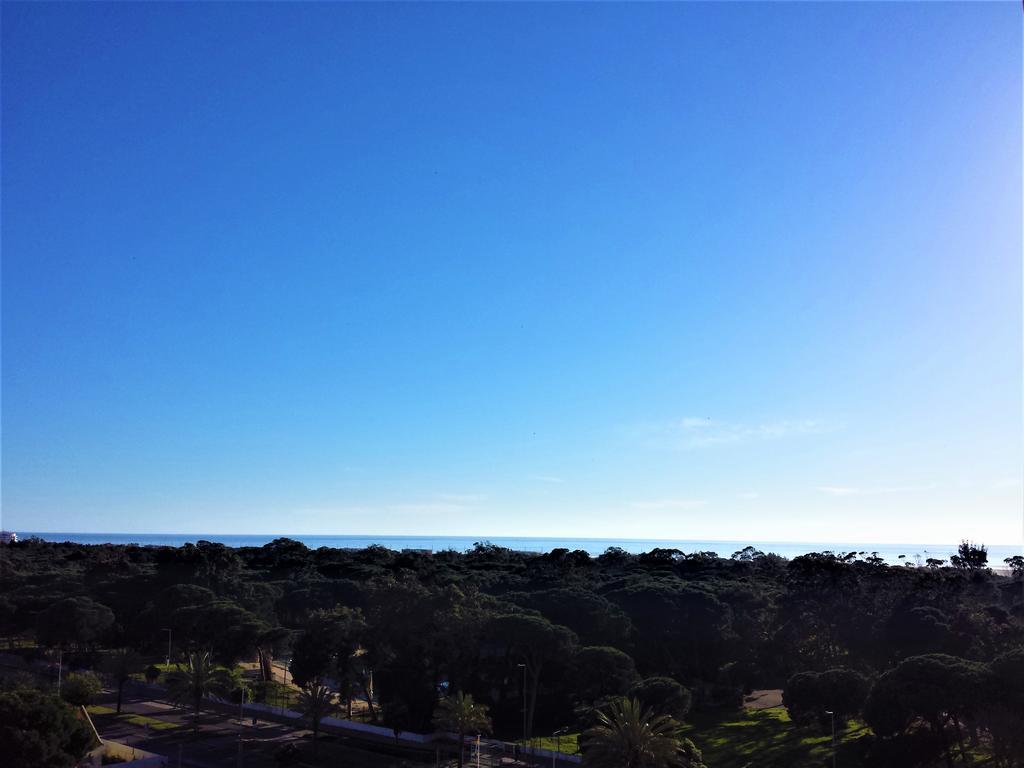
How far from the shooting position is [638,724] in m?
36.7

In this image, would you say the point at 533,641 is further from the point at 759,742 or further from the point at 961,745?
the point at 961,745

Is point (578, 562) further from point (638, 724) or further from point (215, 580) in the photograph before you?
point (638, 724)

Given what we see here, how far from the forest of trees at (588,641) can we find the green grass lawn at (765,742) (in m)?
1.85

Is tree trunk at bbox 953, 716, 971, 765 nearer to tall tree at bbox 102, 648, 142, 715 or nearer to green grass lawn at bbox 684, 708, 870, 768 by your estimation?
green grass lawn at bbox 684, 708, 870, 768

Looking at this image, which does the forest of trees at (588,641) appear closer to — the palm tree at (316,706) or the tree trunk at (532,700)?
the tree trunk at (532,700)

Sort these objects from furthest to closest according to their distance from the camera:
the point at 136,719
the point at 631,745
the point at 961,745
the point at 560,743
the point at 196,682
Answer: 1. the point at 136,719
2. the point at 196,682
3. the point at 560,743
4. the point at 961,745
5. the point at 631,745

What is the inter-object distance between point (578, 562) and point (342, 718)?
79206mm

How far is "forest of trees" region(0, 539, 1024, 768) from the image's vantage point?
1626 inches

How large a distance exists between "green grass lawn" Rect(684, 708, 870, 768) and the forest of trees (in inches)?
72.8

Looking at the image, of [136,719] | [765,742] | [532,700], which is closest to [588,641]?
[532,700]

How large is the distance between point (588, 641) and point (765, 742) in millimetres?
18121

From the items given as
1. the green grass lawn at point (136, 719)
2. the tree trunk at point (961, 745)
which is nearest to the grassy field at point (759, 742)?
the tree trunk at point (961, 745)

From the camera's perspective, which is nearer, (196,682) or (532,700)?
(196,682)

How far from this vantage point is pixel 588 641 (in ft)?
211
